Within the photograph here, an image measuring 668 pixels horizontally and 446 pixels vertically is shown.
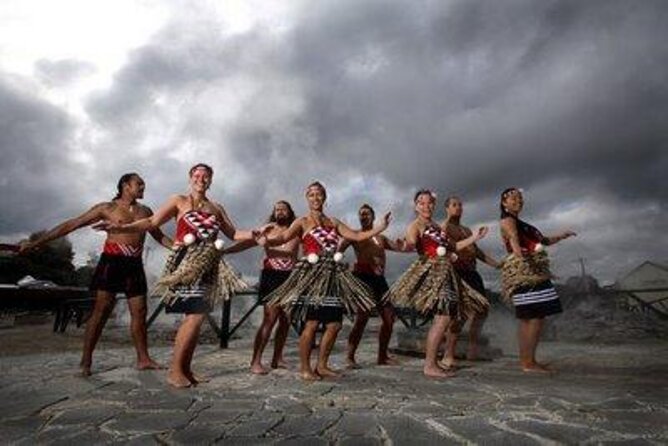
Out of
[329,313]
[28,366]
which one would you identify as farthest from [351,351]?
[28,366]

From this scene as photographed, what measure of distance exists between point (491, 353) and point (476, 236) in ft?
8.11

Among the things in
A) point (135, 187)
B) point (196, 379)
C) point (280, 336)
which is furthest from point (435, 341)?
point (135, 187)

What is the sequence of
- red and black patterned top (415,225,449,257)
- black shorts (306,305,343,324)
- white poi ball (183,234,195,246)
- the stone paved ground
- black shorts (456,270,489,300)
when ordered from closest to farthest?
the stone paved ground, white poi ball (183,234,195,246), black shorts (306,305,343,324), red and black patterned top (415,225,449,257), black shorts (456,270,489,300)

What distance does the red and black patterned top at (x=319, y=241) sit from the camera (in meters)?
4.68

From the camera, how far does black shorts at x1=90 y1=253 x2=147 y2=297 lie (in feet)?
15.5

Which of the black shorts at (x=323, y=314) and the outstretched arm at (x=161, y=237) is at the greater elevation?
the outstretched arm at (x=161, y=237)

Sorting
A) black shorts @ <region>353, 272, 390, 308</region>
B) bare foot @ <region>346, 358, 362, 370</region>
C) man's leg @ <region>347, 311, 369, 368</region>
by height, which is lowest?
bare foot @ <region>346, 358, 362, 370</region>

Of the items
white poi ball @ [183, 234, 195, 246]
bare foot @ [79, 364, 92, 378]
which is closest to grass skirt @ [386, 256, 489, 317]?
white poi ball @ [183, 234, 195, 246]

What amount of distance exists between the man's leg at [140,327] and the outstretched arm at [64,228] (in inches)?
33.6

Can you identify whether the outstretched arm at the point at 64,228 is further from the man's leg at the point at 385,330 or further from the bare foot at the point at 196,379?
the man's leg at the point at 385,330

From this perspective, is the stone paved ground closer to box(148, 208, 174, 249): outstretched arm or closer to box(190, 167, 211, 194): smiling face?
box(148, 208, 174, 249): outstretched arm

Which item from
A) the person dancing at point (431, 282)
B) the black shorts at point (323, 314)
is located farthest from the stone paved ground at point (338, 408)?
the black shorts at point (323, 314)

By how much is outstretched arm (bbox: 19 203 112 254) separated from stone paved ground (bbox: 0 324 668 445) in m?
1.13

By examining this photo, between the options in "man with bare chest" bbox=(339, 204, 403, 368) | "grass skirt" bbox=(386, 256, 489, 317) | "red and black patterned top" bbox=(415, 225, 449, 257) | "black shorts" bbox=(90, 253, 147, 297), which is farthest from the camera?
"man with bare chest" bbox=(339, 204, 403, 368)
